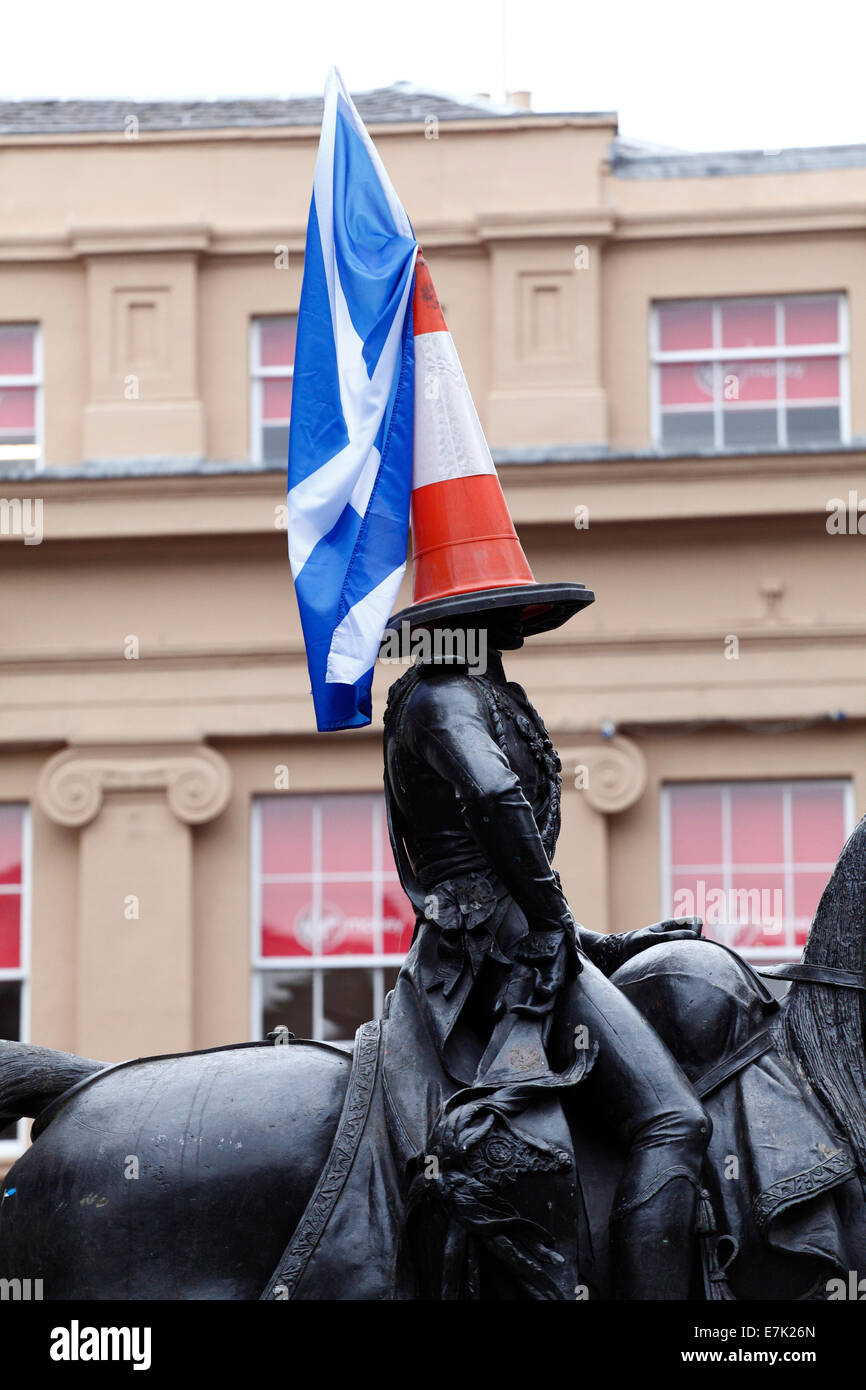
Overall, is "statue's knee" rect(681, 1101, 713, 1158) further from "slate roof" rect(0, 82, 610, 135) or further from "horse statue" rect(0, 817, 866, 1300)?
"slate roof" rect(0, 82, 610, 135)

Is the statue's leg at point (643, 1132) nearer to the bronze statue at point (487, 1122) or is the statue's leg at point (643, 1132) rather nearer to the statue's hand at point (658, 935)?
the bronze statue at point (487, 1122)

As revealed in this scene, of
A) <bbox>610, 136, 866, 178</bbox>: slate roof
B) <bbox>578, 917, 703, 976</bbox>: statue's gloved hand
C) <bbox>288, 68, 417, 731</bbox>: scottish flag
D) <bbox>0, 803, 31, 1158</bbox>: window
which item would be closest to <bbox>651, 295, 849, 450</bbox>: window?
<bbox>610, 136, 866, 178</bbox>: slate roof

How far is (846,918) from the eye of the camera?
21.2 feet

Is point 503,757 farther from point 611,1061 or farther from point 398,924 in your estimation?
point 398,924

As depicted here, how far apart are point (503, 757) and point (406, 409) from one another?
119cm

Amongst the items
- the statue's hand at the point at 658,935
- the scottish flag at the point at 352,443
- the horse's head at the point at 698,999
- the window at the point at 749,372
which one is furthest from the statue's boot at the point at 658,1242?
the window at the point at 749,372

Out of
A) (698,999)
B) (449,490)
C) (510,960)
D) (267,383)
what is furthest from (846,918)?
(267,383)

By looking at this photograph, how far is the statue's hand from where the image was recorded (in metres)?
6.74

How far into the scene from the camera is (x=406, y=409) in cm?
684

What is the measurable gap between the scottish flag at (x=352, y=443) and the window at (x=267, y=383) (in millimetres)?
13320

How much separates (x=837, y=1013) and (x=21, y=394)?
50.4ft

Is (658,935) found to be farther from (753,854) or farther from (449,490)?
(753,854)

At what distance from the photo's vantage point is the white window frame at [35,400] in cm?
2055
